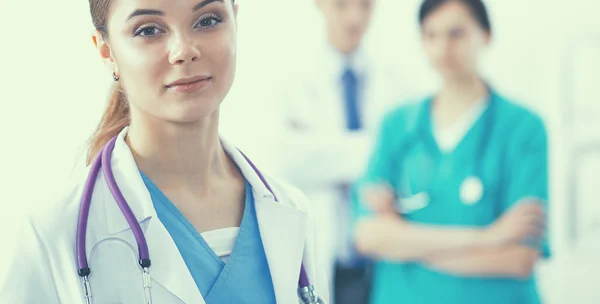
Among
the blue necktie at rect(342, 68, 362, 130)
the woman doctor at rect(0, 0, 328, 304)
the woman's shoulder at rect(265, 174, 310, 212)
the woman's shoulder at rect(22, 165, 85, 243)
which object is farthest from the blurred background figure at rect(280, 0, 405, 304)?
the woman's shoulder at rect(22, 165, 85, 243)

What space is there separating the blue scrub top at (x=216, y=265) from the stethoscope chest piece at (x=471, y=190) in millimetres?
1266

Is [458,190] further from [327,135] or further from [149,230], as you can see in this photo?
[149,230]

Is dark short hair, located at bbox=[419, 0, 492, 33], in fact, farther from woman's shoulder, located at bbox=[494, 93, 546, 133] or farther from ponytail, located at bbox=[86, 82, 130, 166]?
ponytail, located at bbox=[86, 82, 130, 166]

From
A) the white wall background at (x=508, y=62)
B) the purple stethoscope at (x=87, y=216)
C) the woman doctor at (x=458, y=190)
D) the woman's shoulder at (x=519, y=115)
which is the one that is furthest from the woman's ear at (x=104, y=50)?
the woman's shoulder at (x=519, y=115)

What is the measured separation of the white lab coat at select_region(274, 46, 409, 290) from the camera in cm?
226

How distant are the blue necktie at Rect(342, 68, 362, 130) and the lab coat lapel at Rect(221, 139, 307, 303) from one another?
3.85 feet

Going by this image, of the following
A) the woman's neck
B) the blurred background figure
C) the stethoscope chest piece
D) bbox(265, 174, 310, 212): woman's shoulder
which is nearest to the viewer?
the woman's neck

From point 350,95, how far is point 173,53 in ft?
4.68

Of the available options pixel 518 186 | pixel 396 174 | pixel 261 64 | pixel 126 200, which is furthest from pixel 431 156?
pixel 126 200

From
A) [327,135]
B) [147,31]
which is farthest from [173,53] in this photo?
[327,135]

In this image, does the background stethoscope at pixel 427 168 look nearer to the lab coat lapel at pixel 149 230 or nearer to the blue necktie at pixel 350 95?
the blue necktie at pixel 350 95

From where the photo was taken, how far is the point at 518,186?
7.01 feet

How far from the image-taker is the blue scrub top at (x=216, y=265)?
3.08 feet

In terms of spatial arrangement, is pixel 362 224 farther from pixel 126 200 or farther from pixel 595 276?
pixel 126 200
